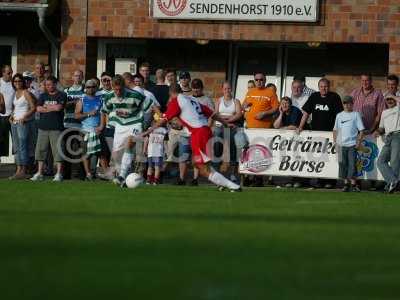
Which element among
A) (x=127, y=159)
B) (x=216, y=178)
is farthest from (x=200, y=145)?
(x=127, y=159)

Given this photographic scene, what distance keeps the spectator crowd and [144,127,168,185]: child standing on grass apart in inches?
0.7

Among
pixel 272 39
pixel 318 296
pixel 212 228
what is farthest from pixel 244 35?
pixel 318 296

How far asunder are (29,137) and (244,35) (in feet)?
18.2

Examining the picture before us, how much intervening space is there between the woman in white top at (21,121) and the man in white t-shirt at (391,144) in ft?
20.0

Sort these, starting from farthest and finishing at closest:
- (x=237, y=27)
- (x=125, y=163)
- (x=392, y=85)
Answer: (x=237, y=27) → (x=392, y=85) → (x=125, y=163)

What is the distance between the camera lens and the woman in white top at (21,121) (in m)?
24.0

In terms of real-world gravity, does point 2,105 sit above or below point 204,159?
above

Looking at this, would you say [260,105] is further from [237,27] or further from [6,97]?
[6,97]

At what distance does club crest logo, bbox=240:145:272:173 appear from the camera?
23.5 metres

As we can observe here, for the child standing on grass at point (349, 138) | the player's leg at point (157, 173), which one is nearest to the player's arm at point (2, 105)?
the player's leg at point (157, 173)

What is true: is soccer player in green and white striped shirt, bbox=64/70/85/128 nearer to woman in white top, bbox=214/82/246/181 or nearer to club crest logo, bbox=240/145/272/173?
woman in white top, bbox=214/82/246/181

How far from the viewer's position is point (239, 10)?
Answer: 27375 millimetres

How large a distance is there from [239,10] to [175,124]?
445 centimetres

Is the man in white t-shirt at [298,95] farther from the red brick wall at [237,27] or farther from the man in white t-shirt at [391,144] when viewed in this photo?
the red brick wall at [237,27]
